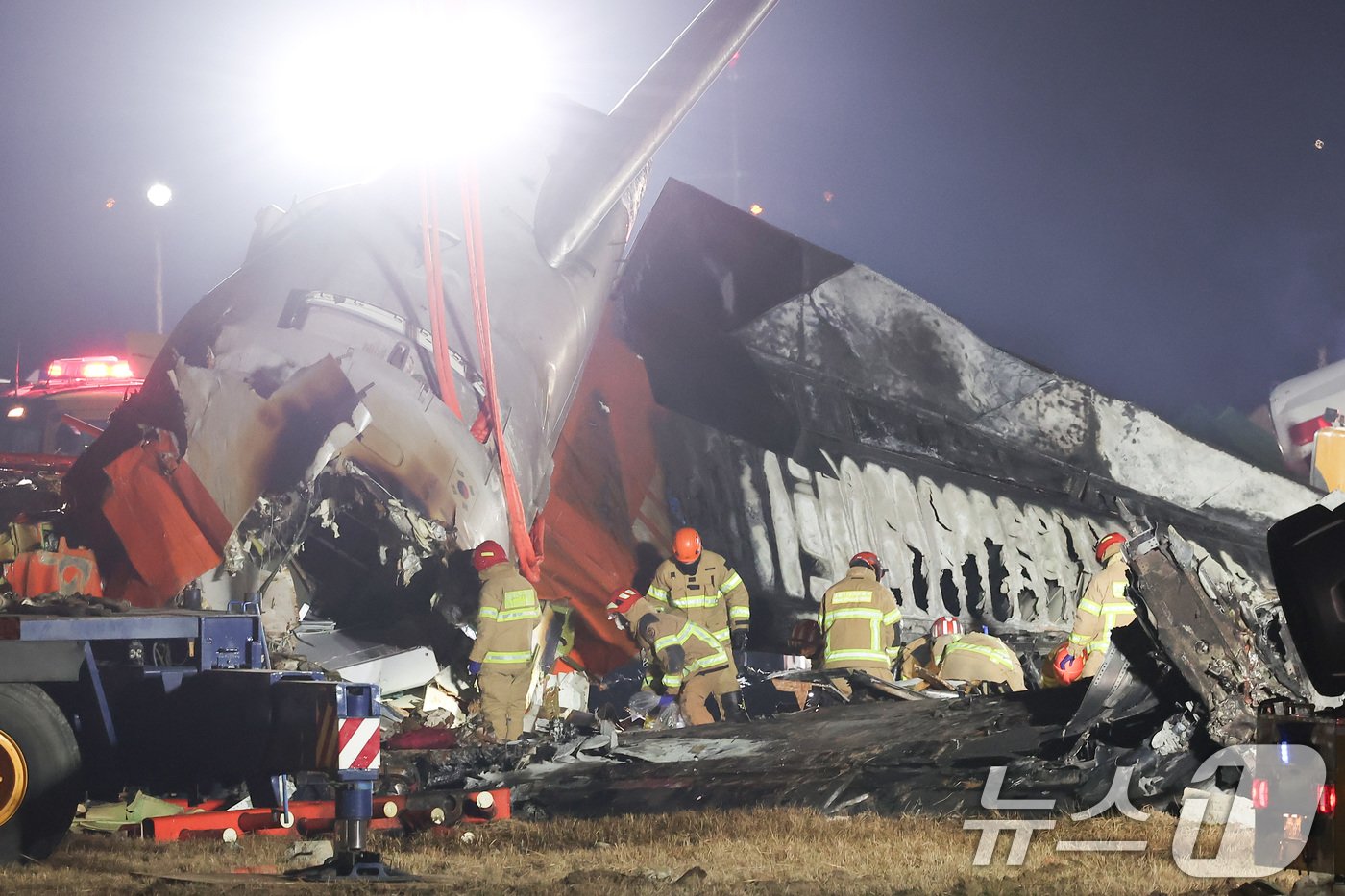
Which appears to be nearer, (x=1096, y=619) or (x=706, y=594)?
(x=1096, y=619)

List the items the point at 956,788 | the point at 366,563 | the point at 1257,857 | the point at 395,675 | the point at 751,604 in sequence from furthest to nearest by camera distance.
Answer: the point at 751,604 → the point at 366,563 → the point at 395,675 → the point at 956,788 → the point at 1257,857

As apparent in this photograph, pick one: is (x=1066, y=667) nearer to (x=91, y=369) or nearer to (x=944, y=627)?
(x=944, y=627)

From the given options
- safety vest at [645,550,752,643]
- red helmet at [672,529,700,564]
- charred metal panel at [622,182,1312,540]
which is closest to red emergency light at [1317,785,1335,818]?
safety vest at [645,550,752,643]

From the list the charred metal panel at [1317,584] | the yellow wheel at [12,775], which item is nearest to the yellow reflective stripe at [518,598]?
the yellow wheel at [12,775]

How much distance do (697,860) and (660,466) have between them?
7.61 metres

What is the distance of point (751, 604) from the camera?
1268 centimetres

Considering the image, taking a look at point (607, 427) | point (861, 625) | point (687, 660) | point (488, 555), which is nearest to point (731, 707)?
point (687, 660)

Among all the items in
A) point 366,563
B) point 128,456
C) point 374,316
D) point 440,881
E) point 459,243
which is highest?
point 459,243

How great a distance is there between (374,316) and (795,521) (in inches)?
195

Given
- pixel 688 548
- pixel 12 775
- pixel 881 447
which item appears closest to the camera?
pixel 12 775

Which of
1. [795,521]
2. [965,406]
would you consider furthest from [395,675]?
[965,406]

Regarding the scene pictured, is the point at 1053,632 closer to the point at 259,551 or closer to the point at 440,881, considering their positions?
the point at 259,551

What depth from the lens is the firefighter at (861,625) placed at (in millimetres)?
9719

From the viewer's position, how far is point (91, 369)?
15.4 metres
